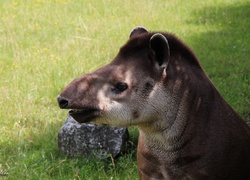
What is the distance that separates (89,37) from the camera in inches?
482

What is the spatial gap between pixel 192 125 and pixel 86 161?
2.29m

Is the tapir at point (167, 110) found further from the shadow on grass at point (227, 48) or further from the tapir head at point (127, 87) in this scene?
the shadow on grass at point (227, 48)

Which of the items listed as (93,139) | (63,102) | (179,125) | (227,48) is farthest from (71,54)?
(63,102)

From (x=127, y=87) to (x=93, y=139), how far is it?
A: 237cm

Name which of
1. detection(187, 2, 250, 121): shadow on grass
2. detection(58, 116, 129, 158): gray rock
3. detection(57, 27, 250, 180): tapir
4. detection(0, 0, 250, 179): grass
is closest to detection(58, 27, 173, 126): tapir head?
detection(57, 27, 250, 180): tapir

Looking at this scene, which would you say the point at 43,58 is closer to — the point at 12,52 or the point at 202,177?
the point at 12,52

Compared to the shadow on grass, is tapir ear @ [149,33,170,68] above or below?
above

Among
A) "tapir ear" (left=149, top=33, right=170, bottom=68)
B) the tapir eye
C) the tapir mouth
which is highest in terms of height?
"tapir ear" (left=149, top=33, right=170, bottom=68)

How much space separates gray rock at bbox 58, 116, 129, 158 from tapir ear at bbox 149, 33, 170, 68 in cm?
231

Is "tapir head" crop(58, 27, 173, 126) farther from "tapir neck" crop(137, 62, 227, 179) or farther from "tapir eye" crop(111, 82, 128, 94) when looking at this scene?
"tapir neck" crop(137, 62, 227, 179)

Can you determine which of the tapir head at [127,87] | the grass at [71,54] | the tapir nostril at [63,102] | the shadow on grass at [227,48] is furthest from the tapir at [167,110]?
the shadow on grass at [227,48]

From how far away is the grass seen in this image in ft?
23.1

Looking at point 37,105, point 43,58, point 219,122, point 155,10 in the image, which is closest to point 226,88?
point 37,105

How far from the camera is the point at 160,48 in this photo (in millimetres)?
4730
